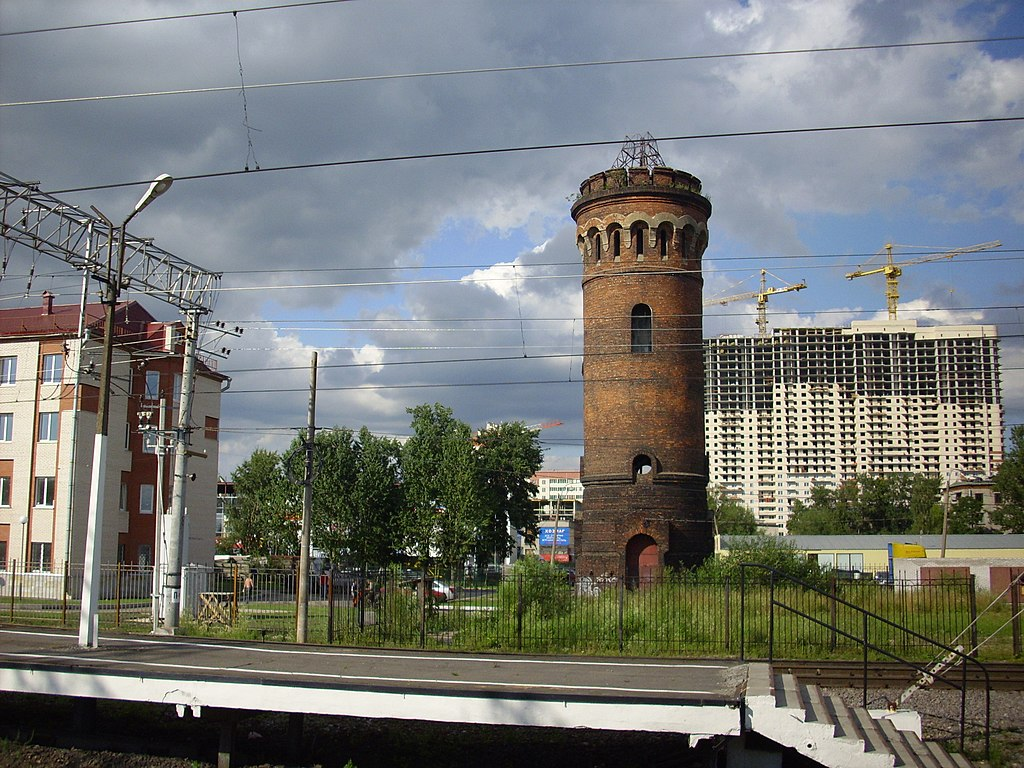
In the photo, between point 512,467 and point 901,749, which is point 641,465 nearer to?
point 901,749

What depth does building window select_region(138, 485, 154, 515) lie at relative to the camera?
4397cm

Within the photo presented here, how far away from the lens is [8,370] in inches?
1667

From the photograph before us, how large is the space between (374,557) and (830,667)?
1164 inches

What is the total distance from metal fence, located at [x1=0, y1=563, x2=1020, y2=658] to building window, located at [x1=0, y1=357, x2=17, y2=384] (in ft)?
75.1

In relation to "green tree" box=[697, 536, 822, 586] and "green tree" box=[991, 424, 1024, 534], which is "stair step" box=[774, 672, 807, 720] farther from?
"green tree" box=[991, 424, 1024, 534]

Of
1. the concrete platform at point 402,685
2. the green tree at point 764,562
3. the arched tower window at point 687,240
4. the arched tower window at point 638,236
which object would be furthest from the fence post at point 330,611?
the arched tower window at point 687,240

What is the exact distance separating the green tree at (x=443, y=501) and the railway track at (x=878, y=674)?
26525mm

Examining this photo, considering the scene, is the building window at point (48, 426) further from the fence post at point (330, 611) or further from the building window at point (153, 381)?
the fence post at point (330, 611)

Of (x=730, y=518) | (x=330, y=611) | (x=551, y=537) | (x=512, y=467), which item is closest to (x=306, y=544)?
(x=330, y=611)

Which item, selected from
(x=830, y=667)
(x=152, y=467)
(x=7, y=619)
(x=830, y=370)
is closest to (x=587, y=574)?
(x=830, y=667)

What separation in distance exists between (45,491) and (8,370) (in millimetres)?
5998

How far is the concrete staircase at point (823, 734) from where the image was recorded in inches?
386

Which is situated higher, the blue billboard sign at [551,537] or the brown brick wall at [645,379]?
the brown brick wall at [645,379]

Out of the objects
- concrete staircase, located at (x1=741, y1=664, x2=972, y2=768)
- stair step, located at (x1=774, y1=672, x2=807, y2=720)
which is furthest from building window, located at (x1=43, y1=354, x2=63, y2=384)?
concrete staircase, located at (x1=741, y1=664, x2=972, y2=768)
